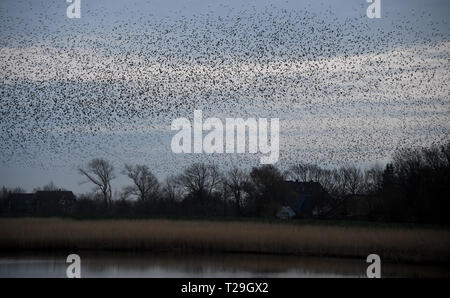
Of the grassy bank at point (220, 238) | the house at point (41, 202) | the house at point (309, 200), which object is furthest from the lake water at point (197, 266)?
the house at point (309, 200)

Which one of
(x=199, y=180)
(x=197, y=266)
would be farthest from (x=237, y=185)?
(x=197, y=266)

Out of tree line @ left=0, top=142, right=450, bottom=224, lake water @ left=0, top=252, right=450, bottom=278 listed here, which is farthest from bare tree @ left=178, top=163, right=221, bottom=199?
lake water @ left=0, top=252, right=450, bottom=278

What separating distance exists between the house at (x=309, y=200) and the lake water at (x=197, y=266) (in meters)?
14.4

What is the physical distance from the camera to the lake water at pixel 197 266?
16484mm

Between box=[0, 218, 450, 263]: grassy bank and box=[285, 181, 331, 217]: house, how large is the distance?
36.6 ft

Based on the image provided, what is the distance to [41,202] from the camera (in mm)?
31281

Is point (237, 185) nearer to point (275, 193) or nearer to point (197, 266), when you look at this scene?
point (275, 193)

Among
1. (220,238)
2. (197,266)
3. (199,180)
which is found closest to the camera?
(197,266)

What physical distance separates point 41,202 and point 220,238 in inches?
495

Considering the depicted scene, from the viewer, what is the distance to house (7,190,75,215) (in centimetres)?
2805

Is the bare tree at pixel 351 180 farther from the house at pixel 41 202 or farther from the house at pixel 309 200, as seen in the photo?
the house at pixel 41 202

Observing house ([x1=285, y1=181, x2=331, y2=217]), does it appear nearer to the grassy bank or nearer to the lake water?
the grassy bank
